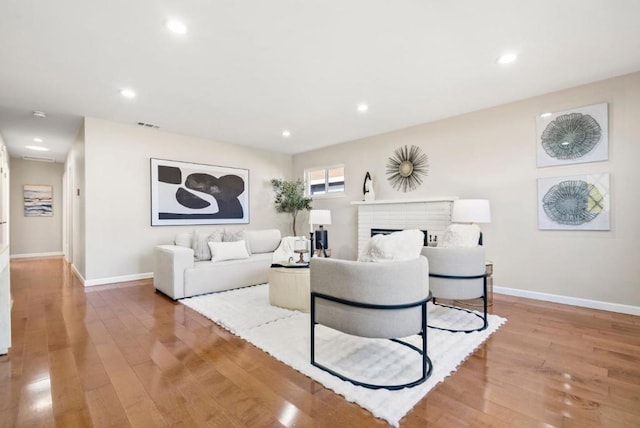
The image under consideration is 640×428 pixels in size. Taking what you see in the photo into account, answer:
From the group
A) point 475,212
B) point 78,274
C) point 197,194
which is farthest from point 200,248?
point 475,212

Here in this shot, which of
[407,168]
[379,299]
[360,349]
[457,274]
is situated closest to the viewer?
[379,299]

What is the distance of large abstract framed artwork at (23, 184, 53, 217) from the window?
280 inches

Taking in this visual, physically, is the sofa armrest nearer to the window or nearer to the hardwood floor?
the hardwood floor

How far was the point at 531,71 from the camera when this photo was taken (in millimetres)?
3082

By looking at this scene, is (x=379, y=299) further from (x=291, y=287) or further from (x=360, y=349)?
(x=291, y=287)

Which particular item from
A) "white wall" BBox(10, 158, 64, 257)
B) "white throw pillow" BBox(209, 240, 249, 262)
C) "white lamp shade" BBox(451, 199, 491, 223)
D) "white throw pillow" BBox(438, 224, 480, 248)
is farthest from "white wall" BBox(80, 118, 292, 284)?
"white wall" BBox(10, 158, 64, 257)

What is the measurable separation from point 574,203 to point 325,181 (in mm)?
4263

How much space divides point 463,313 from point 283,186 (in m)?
4.58

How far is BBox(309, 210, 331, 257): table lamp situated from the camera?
5.09m

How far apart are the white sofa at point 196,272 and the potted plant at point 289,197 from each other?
2154mm

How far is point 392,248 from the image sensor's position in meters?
1.97

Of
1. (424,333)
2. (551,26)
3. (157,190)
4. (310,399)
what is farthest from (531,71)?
(157,190)

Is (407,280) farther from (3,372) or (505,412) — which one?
(3,372)

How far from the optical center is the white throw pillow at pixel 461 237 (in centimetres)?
290
